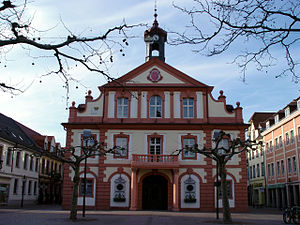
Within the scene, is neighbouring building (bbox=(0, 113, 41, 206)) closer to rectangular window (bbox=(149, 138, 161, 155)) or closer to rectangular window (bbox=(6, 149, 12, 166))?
rectangular window (bbox=(6, 149, 12, 166))

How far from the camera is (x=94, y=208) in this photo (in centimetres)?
2930

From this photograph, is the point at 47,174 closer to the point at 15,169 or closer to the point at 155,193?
the point at 15,169

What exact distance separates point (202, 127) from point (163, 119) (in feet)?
11.7

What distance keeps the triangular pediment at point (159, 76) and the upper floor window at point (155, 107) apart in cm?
143

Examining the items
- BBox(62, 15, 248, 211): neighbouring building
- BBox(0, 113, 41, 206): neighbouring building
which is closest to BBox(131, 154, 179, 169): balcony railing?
BBox(62, 15, 248, 211): neighbouring building

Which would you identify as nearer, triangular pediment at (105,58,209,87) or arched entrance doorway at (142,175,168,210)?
arched entrance doorway at (142,175,168,210)

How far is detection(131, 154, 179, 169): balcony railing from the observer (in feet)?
94.4

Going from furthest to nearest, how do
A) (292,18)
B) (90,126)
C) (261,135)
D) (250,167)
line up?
(250,167), (261,135), (90,126), (292,18)

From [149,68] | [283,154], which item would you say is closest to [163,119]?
[149,68]

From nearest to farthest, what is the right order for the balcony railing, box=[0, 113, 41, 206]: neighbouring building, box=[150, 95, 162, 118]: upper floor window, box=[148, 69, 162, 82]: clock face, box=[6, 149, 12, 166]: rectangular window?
the balcony railing
box=[150, 95, 162, 118]: upper floor window
box=[148, 69, 162, 82]: clock face
box=[0, 113, 41, 206]: neighbouring building
box=[6, 149, 12, 166]: rectangular window

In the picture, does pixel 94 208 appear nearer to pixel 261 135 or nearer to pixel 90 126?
pixel 90 126

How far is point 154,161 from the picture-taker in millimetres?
29203

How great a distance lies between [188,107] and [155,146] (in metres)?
4.74

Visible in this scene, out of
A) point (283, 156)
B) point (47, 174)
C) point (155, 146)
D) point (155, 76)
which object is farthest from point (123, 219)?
point (47, 174)
